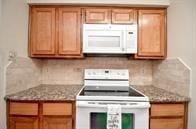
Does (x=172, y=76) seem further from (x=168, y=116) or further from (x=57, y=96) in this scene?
(x=57, y=96)

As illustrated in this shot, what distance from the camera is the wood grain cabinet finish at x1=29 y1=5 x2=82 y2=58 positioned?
2.96m

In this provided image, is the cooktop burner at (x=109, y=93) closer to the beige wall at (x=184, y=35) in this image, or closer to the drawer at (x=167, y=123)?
the drawer at (x=167, y=123)

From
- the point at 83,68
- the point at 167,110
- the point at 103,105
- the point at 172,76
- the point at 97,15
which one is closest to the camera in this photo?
the point at 103,105

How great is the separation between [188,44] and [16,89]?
2.03 m

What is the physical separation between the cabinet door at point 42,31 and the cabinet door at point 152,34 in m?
1.11

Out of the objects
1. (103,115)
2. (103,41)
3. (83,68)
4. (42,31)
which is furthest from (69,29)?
(103,115)

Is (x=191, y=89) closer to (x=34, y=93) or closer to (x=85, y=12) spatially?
(x=85, y=12)

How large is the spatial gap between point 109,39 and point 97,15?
0.35m

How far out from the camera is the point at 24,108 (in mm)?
2541

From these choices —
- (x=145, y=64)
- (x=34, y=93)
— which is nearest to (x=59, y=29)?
(x=34, y=93)

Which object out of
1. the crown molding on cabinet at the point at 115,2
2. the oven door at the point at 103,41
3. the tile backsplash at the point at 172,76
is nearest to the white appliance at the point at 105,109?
the tile backsplash at the point at 172,76

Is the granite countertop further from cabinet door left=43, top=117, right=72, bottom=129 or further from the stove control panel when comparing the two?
the stove control panel

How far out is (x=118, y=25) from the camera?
2949 mm

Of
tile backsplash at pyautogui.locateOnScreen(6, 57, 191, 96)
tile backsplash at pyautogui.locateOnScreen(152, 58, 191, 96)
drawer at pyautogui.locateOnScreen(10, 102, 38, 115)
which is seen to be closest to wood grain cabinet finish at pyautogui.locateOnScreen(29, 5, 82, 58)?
tile backsplash at pyautogui.locateOnScreen(6, 57, 191, 96)
